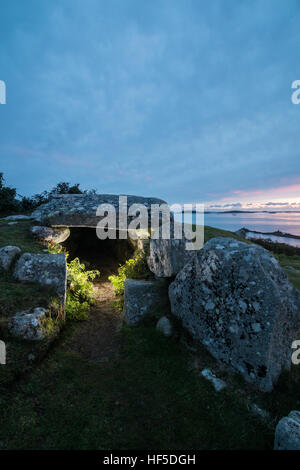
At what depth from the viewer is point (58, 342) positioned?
20.0ft

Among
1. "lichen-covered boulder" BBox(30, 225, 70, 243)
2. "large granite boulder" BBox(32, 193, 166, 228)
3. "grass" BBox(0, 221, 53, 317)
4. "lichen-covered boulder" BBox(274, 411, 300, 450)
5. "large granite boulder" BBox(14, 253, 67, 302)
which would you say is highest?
"large granite boulder" BBox(32, 193, 166, 228)

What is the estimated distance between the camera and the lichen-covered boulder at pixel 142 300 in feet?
22.7

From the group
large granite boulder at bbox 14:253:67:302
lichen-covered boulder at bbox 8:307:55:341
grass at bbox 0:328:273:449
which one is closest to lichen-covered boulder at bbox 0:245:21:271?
large granite boulder at bbox 14:253:67:302

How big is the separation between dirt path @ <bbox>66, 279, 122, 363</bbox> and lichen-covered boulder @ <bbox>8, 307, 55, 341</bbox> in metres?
1.07

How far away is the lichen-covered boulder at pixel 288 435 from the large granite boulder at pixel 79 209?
812cm

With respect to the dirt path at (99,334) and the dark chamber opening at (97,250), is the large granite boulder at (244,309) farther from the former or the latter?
the dark chamber opening at (97,250)

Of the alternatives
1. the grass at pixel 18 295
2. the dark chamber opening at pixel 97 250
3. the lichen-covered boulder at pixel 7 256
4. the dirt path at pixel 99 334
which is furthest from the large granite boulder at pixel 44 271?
the dark chamber opening at pixel 97 250

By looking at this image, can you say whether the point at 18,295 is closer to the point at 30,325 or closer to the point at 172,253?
the point at 30,325

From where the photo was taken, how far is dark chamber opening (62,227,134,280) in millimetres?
14000

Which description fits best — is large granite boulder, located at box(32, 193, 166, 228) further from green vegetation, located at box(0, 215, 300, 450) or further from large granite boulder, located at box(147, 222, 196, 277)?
green vegetation, located at box(0, 215, 300, 450)

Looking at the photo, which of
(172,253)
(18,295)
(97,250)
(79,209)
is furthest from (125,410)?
(97,250)

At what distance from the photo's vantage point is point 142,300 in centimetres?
702

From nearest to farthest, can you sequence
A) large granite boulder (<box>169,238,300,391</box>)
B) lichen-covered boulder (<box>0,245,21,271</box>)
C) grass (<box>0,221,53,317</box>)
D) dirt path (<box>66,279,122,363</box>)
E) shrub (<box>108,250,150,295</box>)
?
large granite boulder (<box>169,238,300,391</box>) → grass (<box>0,221,53,317</box>) → dirt path (<box>66,279,122,363</box>) → lichen-covered boulder (<box>0,245,21,271</box>) → shrub (<box>108,250,150,295</box>)
